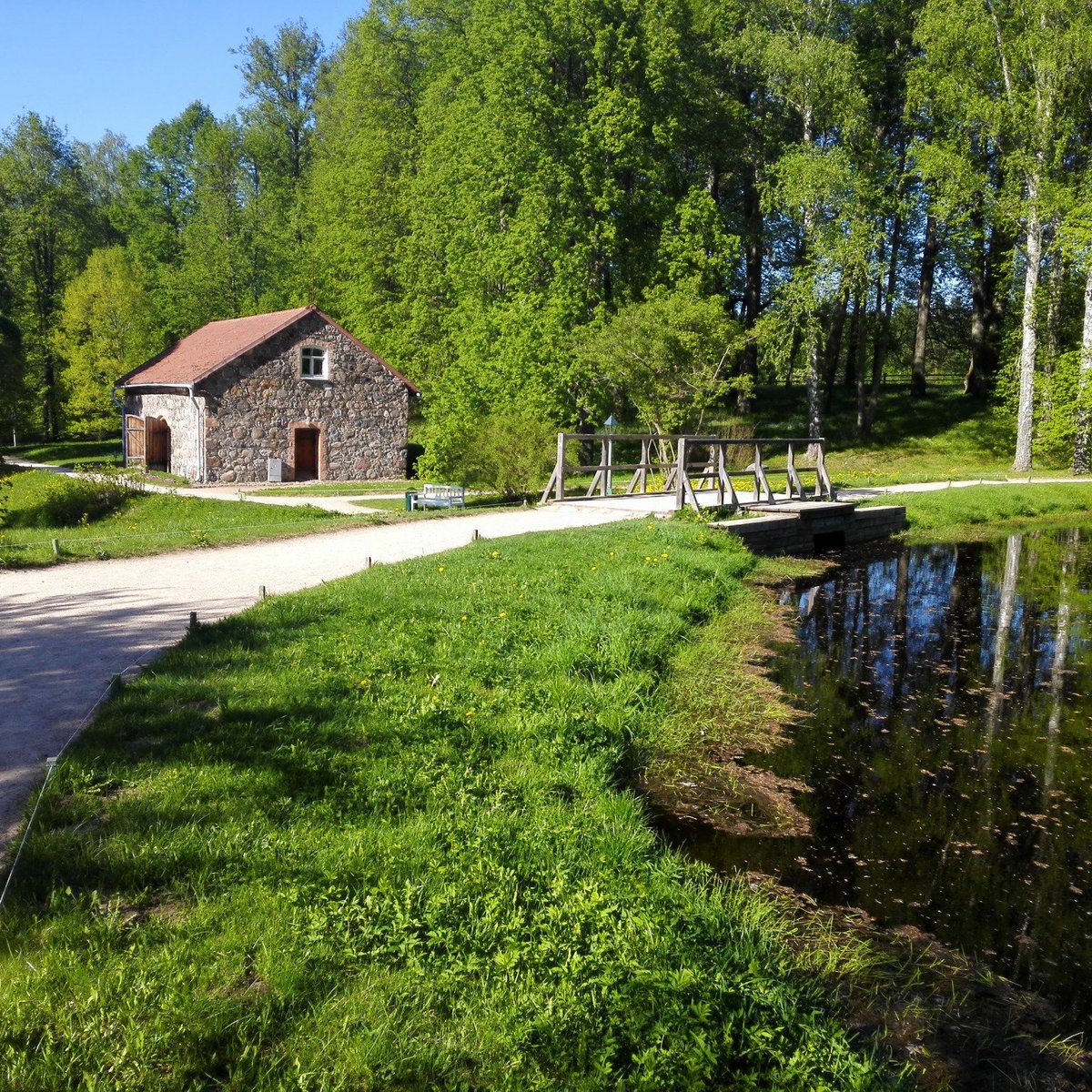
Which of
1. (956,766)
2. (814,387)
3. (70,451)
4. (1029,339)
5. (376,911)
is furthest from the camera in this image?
(70,451)

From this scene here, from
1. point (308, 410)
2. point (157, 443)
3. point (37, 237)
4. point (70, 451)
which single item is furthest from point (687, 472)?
point (37, 237)

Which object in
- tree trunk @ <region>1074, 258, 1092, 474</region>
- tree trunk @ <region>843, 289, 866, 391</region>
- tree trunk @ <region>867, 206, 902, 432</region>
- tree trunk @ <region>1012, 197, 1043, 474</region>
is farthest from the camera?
tree trunk @ <region>867, 206, 902, 432</region>

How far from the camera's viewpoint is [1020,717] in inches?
344

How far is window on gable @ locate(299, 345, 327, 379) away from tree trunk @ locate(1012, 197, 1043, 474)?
2299 centimetres

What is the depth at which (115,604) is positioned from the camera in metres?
9.88

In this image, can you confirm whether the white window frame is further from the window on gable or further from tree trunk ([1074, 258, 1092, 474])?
tree trunk ([1074, 258, 1092, 474])

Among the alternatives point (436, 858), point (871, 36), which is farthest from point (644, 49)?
point (436, 858)

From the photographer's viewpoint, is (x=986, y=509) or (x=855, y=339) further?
(x=855, y=339)

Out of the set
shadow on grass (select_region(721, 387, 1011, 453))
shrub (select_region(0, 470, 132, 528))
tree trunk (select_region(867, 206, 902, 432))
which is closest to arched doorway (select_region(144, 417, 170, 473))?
shrub (select_region(0, 470, 132, 528))

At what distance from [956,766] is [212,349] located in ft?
100

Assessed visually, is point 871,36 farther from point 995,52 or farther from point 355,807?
point 355,807

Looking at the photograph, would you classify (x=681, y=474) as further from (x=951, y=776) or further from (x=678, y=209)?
(x=678, y=209)

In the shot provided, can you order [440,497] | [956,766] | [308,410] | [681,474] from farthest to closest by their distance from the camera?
1. [308,410]
2. [440,497]
3. [681,474]
4. [956,766]

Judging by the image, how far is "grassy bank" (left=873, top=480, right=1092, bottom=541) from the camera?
69.4 ft
